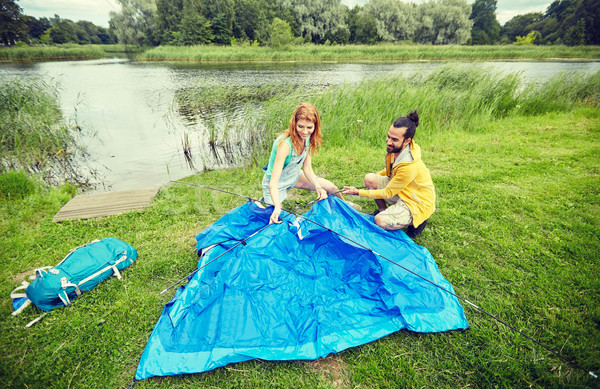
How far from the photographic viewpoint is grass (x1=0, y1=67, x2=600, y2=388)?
71.0 inches

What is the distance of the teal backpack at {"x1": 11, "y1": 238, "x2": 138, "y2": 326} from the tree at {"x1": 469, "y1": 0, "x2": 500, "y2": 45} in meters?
82.3

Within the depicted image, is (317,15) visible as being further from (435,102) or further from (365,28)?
(435,102)

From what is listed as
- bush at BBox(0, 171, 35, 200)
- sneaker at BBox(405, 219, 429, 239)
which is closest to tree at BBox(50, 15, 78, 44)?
bush at BBox(0, 171, 35, 200)

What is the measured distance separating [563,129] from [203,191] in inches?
357

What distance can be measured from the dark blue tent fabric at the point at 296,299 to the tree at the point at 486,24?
266 ft

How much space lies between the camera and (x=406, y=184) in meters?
2.79

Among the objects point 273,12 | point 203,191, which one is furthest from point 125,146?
point 273,12

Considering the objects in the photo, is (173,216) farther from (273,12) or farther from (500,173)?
(273,12)

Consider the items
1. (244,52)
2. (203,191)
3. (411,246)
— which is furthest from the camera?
(244,52)

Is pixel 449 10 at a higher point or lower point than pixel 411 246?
higher

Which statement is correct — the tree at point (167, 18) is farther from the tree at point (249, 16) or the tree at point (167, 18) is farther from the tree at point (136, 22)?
the tree at point (249, 16)

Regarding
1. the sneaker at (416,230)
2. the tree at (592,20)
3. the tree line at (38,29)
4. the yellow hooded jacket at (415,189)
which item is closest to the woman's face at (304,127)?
the yellow hooded jacket at (415,189)

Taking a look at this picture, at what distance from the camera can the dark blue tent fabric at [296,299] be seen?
1.86m

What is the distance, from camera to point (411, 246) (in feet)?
8.77
